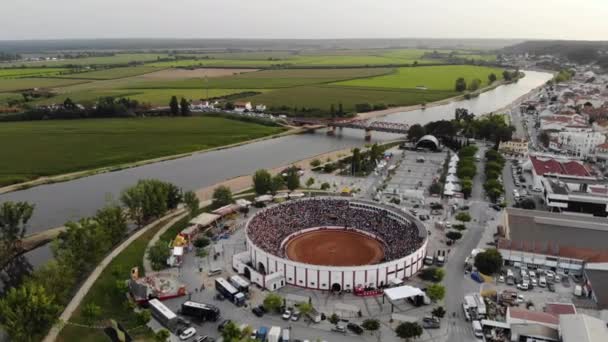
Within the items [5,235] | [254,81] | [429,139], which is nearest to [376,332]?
[5,235]

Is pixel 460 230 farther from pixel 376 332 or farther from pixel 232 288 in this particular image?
pixel 232 288

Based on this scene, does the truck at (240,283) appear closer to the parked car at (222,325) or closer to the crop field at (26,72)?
the parked car at (222,325)

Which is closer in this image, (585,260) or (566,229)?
(585,260)

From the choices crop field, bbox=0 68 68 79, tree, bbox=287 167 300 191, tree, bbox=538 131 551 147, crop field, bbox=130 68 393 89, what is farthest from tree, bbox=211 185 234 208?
crop field, bbox=0 68 68 79

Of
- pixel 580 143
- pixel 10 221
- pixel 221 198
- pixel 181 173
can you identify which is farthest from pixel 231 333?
pixel 580 143

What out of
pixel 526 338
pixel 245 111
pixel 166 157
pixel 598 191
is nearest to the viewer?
pixel 526 338

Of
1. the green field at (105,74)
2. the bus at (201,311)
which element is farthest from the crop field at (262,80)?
the bus at (201,311)
